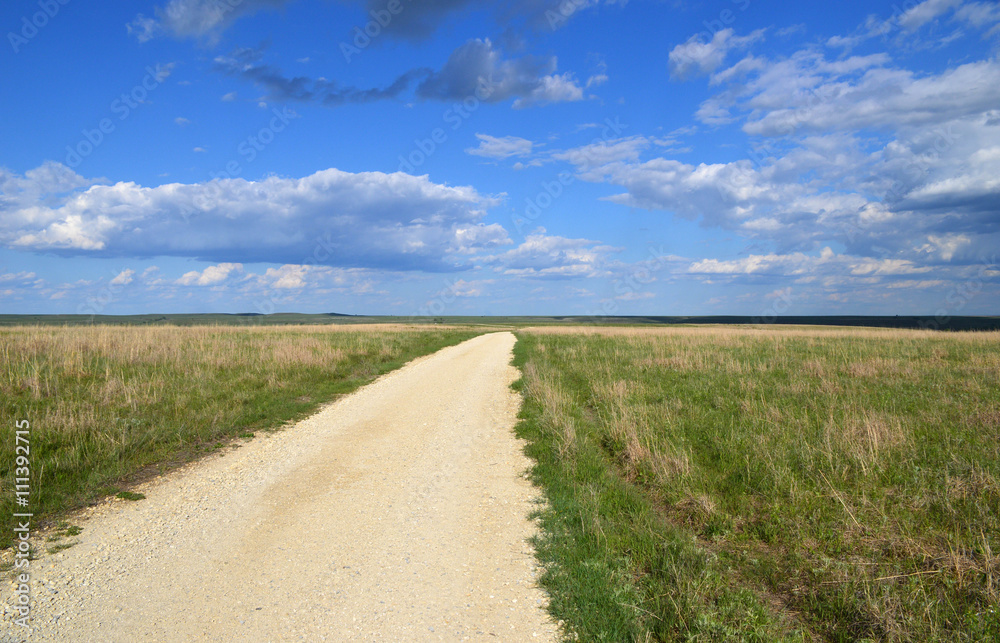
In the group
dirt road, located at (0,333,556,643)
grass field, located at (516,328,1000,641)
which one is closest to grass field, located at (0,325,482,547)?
dirt road, located at (0,333,556,643)

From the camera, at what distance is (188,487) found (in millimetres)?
7297

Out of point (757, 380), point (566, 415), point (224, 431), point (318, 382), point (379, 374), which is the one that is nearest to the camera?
point (224, 431)

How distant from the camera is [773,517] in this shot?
6.14 meters

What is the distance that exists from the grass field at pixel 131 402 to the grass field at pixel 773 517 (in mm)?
6493

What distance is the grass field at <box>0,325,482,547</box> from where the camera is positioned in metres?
7.55

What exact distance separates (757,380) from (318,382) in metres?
14.7

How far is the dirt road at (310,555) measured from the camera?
4047mm

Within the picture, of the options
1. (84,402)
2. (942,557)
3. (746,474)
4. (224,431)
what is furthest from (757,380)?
(84,402)

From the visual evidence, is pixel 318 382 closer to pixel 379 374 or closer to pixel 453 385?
pixel 379 374

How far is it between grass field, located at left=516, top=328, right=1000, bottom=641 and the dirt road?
698mm
